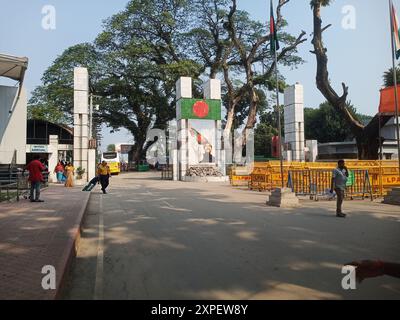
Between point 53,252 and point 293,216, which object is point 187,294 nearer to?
point 53,252

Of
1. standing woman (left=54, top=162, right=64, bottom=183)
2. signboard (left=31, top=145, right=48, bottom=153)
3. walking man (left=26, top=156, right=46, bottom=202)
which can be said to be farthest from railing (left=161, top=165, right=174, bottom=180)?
walking man (left=26, top=156, right=46, bottom=202)

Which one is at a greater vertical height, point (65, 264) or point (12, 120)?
point (12, 120)

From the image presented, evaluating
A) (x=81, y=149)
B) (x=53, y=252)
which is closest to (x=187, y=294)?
(x=53, y=252)

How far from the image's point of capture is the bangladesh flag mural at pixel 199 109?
3212cm

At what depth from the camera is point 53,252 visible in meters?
6.39

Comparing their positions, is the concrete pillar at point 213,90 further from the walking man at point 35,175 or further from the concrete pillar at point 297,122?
the walking man at point 35,175

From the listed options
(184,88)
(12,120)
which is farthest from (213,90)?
(12,120)

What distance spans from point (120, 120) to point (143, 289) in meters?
49.6

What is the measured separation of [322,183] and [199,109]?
1833 centimetres

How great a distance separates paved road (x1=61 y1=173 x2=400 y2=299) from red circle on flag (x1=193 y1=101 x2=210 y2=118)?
2113 cm

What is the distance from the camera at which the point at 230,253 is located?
22.1 ft

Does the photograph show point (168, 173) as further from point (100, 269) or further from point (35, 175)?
point (100, 269)

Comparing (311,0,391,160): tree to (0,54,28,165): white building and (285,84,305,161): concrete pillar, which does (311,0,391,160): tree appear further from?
(0,54,28,165): white building

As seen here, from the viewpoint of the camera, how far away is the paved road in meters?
4.89
